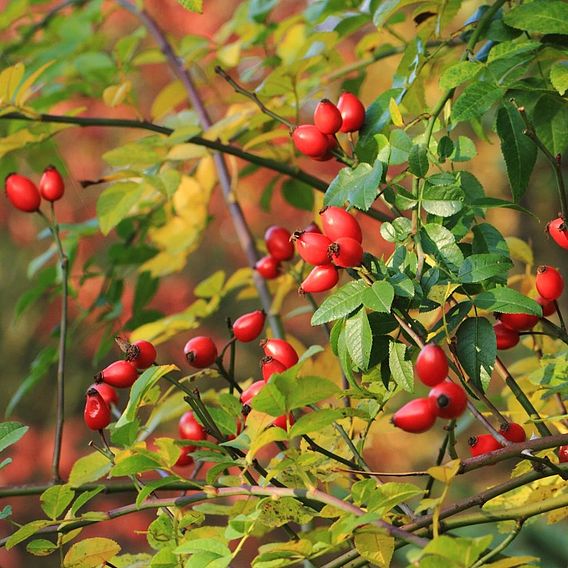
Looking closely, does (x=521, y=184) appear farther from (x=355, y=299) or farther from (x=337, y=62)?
(x=337, y=62)

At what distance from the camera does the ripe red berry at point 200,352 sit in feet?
2.68

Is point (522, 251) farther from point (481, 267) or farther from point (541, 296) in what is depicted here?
point (481, 267)

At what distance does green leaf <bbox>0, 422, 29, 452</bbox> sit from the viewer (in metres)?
0.70

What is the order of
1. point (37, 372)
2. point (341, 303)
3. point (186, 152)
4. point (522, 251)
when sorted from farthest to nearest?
point (37, 372)
point (186, 152)
point (522, 251)
point (341, 303)

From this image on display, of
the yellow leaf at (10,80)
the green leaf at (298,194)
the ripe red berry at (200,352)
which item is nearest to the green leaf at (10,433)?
the ripe red berry at (200,352)

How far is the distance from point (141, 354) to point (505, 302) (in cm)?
29

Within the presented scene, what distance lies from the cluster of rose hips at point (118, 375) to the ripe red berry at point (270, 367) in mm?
97

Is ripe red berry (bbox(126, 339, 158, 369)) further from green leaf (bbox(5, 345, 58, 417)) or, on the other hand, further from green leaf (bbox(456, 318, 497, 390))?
green leaf (bbox(5, 345, 58, 417))

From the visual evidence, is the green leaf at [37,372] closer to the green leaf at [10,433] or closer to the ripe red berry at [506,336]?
the green leaf at [10,433]

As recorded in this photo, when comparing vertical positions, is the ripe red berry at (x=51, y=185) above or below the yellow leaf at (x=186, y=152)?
above

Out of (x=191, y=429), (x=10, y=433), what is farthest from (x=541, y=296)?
(x=10, y=433)

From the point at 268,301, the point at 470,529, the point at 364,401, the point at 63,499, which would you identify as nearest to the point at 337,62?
the point at 268,301

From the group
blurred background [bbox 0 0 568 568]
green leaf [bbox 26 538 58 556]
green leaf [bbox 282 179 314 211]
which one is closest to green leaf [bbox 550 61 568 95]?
green leaf [bbox 26 538 58 556]

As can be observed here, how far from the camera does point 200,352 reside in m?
0.82
